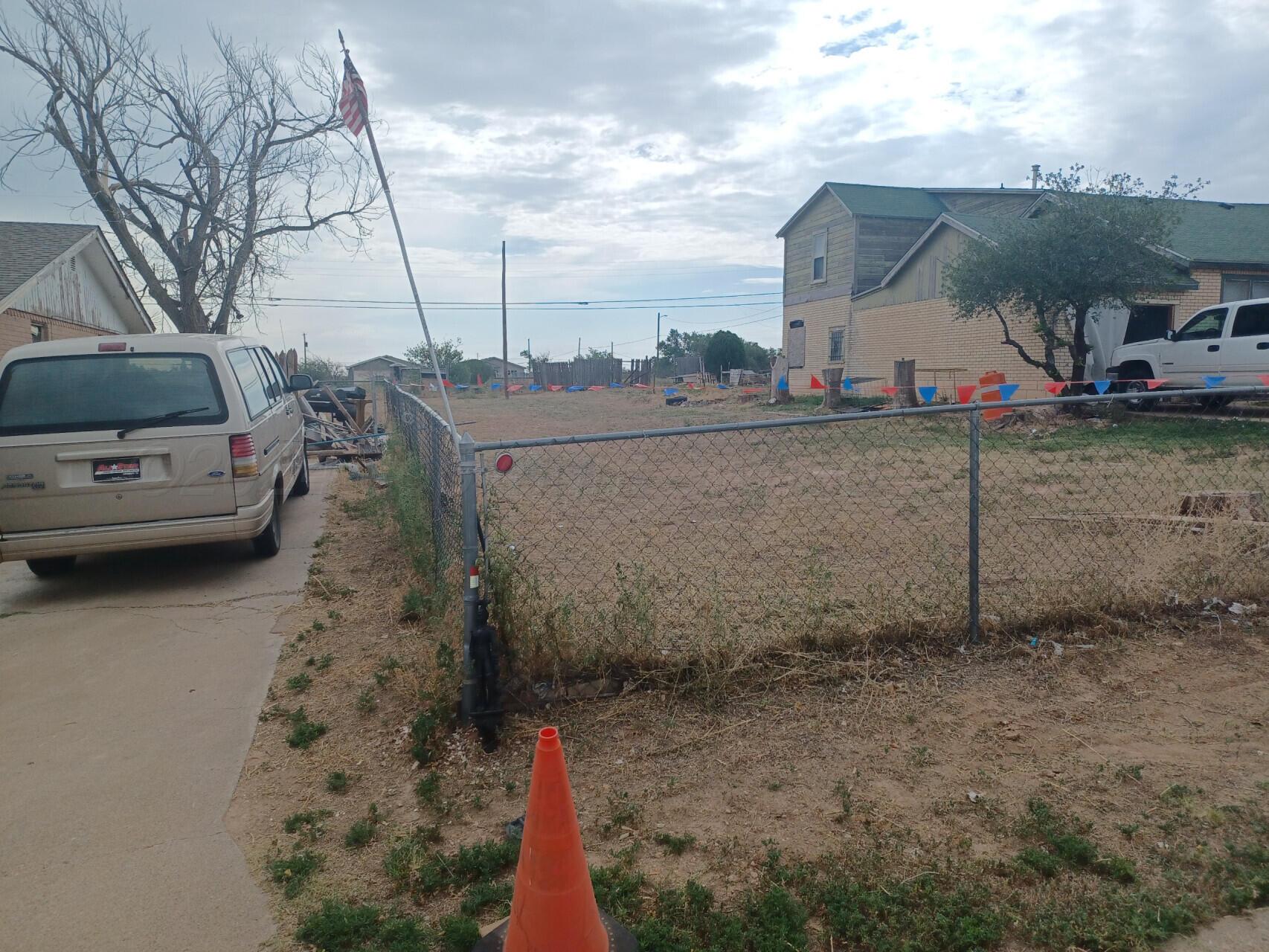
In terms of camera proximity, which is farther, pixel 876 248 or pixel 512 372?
pixel 512 372

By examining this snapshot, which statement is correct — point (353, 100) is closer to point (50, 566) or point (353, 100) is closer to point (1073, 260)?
point (50, 566)

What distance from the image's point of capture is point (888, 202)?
2645 cm

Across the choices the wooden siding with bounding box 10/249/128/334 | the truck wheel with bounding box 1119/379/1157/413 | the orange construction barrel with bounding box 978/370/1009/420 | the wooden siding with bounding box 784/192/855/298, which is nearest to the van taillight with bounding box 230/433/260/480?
the wooden siding with bounding box 10/249/128/334

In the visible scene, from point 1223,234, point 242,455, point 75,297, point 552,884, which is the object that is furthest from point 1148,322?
point 75,297

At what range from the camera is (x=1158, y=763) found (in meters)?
3.24

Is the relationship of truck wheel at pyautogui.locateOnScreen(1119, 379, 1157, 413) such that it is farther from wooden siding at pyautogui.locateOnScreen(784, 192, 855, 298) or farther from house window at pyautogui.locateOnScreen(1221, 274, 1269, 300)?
wooden siding at pyautogui.locateOnScreen(784, 192, 855, 298)

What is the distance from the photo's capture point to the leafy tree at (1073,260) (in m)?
15.1

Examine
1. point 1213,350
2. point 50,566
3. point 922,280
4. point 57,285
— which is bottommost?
point 50,566

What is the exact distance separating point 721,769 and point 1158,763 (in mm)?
1696

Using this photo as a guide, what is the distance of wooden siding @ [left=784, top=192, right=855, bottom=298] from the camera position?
25953mm

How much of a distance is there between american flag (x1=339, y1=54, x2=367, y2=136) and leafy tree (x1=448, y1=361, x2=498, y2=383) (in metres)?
52.1

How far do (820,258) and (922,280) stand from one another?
5865mm

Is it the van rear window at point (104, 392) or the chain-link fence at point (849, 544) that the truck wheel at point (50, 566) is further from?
the chain-link fence at point (849, 544)

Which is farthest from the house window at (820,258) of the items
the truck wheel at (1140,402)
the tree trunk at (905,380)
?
the truck wheel at (1140,402)
